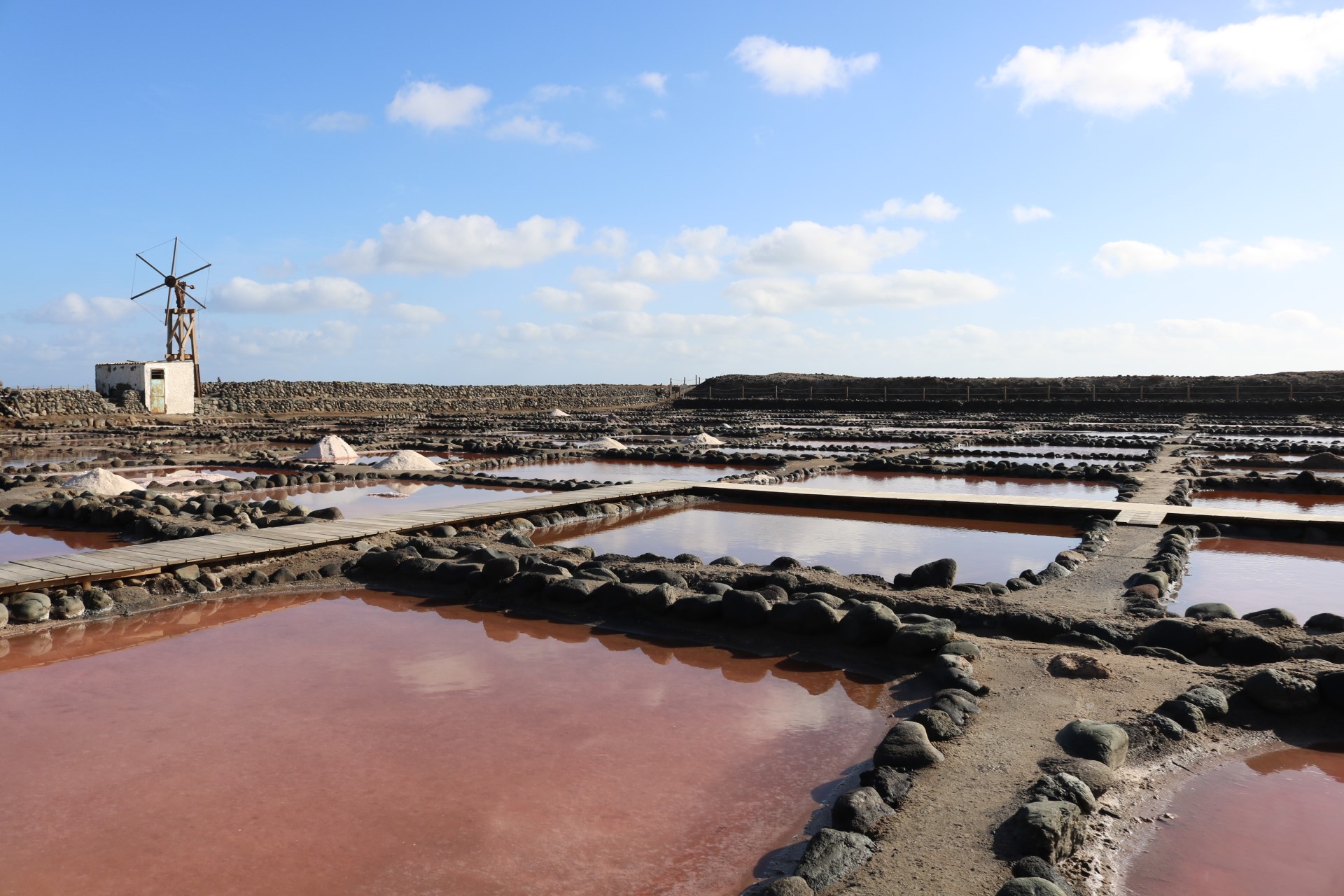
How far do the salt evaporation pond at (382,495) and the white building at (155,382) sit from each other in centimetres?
2547

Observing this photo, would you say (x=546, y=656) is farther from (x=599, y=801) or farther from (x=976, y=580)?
(x=976, y=580)

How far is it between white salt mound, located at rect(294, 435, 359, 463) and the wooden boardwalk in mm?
7716

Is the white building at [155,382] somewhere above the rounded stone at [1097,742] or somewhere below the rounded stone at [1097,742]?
above

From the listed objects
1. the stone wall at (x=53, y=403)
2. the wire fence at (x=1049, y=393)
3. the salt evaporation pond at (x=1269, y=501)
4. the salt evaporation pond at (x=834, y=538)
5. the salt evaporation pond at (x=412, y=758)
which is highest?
the wire fence at (x=1049, y=393)

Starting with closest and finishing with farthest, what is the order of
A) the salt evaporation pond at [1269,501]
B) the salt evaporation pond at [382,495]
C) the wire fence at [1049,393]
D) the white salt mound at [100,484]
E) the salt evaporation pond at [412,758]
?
the salt evaporation pond at [412,758] → the salt evaporation pond at [1269,501] → the salt evaporation pond at [382,495] → the white salt mound at [100,484] → the wire fence at [1049,393]

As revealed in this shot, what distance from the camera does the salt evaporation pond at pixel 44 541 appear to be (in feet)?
30.1

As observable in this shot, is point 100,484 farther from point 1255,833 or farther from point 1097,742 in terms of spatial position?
point 1255,833

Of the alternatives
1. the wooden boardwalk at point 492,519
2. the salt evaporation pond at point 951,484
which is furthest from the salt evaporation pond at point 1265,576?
the salt evaporation pond at point 951,484

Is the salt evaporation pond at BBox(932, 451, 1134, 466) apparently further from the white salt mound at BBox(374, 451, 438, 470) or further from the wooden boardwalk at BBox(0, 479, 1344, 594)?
the white salt mound at BBox(374, 451, 438, 470)

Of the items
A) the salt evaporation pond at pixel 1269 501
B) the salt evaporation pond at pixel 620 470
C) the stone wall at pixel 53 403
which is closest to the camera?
the salt evaporation pond at pixel 1269 501

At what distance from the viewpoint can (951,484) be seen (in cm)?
1502

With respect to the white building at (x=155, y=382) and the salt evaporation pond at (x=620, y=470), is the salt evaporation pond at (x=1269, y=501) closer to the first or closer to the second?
the salt evaporation pond at (x=620, y=470)

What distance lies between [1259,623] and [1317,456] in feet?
45.0

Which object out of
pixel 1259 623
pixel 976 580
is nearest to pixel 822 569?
pixel 976 580
